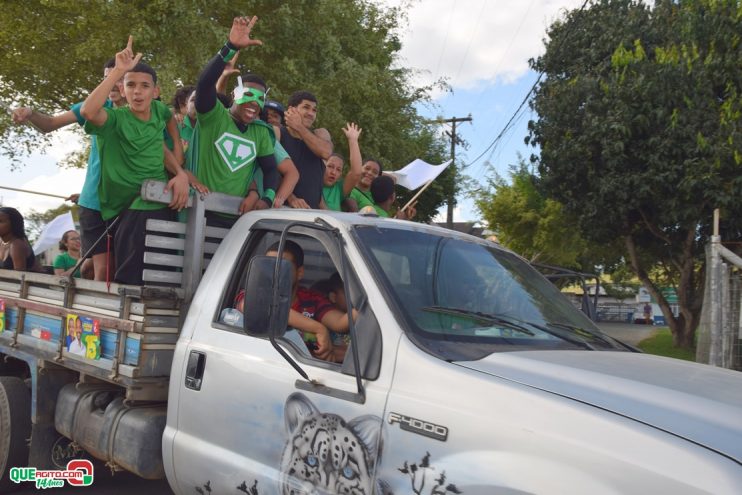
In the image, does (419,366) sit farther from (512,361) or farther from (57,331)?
(57,331)

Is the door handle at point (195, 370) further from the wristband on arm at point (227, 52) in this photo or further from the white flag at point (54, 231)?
the white flag at point (54, 231)

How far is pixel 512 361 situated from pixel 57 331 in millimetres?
3065

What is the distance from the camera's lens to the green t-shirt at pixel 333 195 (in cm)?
571

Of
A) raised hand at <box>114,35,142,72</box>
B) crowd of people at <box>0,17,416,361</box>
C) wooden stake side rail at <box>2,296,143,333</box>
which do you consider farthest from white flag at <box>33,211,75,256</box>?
raised hand at <box>114,35,142,72</box>

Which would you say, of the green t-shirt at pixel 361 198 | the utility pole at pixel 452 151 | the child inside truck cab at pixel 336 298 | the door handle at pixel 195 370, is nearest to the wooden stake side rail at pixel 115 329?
the door handle at pixel 195 370

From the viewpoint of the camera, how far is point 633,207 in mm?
16984

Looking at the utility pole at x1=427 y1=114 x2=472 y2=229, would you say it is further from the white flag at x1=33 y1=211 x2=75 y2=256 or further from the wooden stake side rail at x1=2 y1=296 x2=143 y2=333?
the wooden stake side rail at x1=2 y1=296 x2=143 y2=333

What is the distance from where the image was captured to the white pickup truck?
2.22 m

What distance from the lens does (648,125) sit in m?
16.1

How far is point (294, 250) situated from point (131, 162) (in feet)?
4.37

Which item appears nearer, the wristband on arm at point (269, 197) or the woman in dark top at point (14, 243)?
the wristband on arm at point (269, 197)

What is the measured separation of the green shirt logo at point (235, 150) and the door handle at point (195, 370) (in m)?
1.42

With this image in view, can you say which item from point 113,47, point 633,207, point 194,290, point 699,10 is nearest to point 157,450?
point 194,290

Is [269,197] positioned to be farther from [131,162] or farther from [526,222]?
[526,222]
